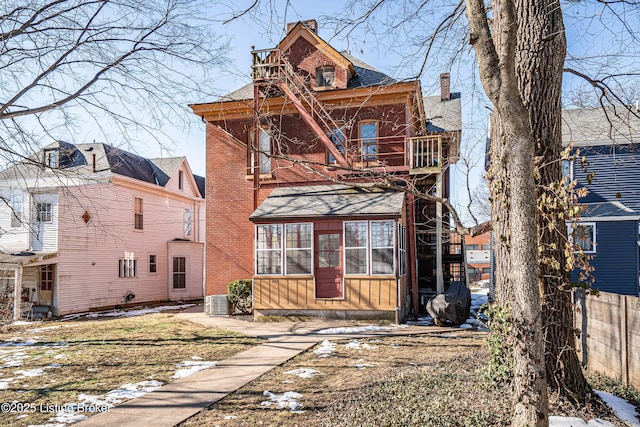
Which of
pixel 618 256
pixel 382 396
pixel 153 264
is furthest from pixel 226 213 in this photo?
pixel 618 256

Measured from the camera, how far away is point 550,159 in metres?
5.54

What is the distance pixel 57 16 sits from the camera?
5.98 metres

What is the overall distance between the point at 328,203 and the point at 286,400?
29.7 ft

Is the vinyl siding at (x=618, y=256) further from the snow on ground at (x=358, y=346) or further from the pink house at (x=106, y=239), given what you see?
the pink house at (x=106, y=239)

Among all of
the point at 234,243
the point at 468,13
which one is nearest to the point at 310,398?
the point at 468,13

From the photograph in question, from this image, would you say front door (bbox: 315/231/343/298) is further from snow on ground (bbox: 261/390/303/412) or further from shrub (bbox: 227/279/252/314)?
snow on ground (bbox: 261/390/303/412)

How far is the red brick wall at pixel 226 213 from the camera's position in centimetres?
1716

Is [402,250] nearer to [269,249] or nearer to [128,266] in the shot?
[269,249]

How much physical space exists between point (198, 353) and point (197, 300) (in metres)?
15.9

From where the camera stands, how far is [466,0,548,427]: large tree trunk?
396cm

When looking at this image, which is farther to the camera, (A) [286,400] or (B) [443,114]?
(B) [443,114]

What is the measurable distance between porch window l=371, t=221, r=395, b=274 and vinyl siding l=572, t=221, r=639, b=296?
9.47 m

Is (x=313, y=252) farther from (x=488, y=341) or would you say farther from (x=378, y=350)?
(x=488, y=341)

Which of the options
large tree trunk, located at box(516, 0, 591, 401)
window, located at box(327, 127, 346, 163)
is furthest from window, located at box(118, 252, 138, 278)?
large tree trunk, located at box(516, 0, 591, 401)
